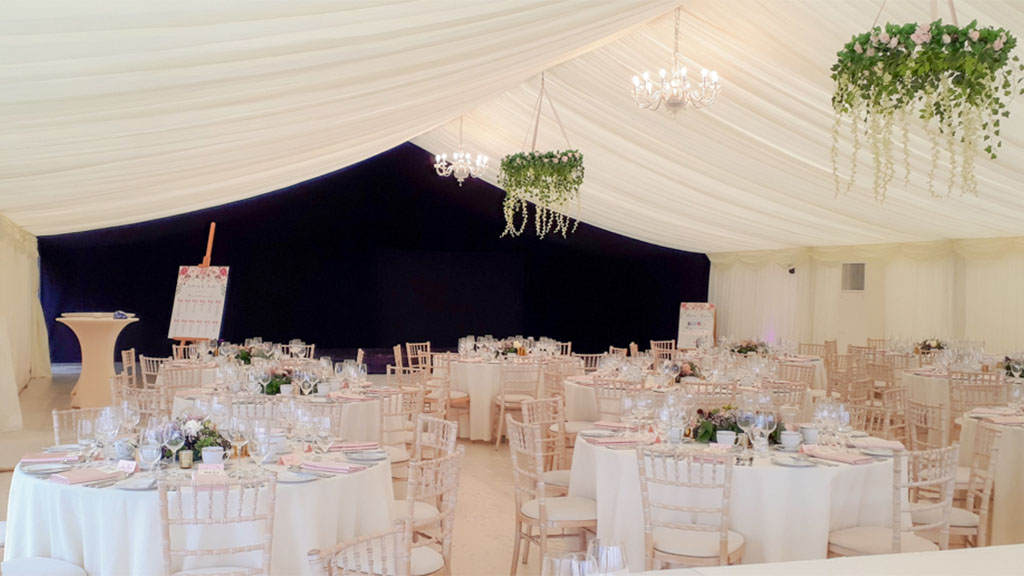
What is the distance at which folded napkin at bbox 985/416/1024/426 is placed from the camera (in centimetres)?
592

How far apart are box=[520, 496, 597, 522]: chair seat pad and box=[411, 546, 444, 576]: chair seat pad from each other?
0.82 meters

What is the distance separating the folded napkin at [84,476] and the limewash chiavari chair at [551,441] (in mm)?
2264

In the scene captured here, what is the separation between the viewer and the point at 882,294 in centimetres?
1410

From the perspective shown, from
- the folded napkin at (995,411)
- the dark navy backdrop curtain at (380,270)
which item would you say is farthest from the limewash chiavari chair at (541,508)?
the dark navy backdrop curtain at (380,270)

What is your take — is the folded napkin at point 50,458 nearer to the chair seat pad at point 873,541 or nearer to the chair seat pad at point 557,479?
the chair seat pad at point 557,479

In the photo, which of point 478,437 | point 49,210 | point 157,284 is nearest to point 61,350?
point 157,284

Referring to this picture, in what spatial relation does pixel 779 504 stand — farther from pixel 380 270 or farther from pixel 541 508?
pixel 380 270

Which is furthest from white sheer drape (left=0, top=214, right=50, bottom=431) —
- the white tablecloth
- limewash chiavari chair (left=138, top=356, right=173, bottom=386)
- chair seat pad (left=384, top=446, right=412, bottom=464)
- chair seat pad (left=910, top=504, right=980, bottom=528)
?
the white tablecloth

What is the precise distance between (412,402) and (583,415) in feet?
6.48

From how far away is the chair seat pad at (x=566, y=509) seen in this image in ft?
15.6

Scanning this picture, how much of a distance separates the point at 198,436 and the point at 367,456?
869 millimetres

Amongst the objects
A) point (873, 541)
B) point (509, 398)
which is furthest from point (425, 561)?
point (509, 398)

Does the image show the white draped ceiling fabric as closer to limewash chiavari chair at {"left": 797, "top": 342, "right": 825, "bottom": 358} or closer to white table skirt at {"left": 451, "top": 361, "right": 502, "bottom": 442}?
limewash chiavari chair at {"left": 797, "top": 342, "right": 825, "bottom": 358}

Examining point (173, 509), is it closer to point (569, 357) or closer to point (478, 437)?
point (478, 437)
